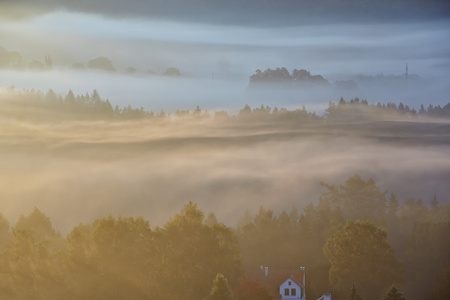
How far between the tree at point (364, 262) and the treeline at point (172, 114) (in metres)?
66.4

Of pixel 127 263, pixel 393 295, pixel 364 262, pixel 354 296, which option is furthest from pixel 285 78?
pixel 393 295

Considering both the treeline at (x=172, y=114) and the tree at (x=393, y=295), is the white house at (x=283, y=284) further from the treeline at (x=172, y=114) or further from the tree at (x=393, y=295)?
the treeline at (x=172, y=114)

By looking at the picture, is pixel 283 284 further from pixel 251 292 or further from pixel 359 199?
pixel 359 199

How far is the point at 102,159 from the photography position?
9762 centimetres

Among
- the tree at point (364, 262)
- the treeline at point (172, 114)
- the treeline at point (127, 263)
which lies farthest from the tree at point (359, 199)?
the treeline at point (172, 114)

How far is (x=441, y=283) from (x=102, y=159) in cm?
6613

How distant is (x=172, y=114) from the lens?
108 meters

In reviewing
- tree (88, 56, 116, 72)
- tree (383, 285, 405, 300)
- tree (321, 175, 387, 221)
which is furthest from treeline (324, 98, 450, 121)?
tree (383, 285, 405, 300)

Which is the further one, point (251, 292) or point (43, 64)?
point (43, 64)

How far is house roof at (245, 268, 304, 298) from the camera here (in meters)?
36.4

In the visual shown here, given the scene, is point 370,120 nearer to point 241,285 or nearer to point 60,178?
point 60,178

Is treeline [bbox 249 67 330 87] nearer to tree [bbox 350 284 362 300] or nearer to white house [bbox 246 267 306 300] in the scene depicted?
white house [bbox 246 267 306 300]

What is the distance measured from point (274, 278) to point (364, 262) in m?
4.36

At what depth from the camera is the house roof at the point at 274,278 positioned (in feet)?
119
